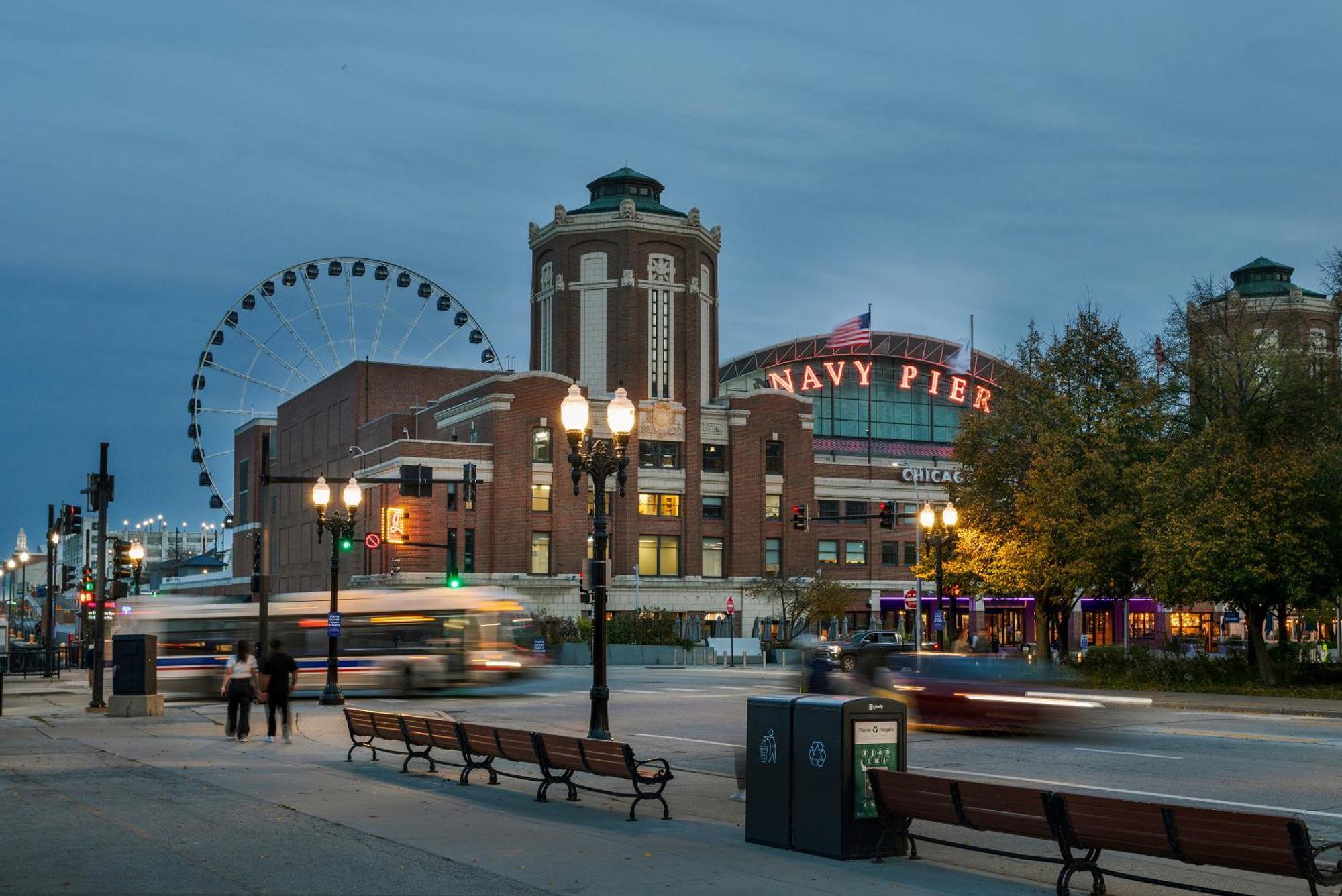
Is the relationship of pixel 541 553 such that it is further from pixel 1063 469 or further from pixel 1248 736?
pixel 1248 736

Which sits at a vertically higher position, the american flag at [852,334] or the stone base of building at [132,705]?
the american flag at [852,334]

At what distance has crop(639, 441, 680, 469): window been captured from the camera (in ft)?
285

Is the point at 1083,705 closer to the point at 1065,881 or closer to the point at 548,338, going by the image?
the point at 1065,881

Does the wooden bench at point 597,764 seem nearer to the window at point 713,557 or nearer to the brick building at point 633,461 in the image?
the brick building at point 633,461

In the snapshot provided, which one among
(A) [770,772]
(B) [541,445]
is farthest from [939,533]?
(B) [541,445]

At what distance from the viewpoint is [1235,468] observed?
128 ft

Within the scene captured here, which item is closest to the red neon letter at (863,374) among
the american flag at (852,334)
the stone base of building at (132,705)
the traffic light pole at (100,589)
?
the american flag at (852,334)

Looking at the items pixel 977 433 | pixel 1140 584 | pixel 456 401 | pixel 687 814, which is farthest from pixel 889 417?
pixel 687 814

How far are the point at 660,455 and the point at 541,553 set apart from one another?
33.5 feet

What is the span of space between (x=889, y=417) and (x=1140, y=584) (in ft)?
174

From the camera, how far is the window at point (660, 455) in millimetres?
86812

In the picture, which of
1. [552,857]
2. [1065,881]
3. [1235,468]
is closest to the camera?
[1065,881]

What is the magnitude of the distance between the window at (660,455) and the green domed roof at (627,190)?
15064 mm

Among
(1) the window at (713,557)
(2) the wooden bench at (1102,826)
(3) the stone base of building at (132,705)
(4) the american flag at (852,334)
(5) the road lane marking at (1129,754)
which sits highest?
(4) the american flag at (852,334)
